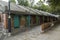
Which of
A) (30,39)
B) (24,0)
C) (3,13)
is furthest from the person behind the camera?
(24,0)

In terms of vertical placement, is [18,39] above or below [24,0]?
below

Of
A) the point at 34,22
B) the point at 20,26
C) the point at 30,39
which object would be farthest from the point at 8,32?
the point at 34,22

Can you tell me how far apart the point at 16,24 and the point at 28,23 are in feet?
14.8

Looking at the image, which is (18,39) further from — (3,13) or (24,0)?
(24,0)

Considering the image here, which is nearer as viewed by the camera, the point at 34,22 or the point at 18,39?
the point at 18,39

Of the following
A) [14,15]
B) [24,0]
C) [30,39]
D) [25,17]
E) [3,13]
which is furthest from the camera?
[24,0]

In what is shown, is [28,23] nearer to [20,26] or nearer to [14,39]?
[20,26]

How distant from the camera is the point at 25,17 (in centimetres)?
2617

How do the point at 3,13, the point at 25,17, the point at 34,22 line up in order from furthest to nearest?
the point at 34,22 < the point at 25,17 < the point at 3,13

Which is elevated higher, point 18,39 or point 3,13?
point 3,13

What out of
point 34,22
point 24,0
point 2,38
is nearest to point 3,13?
point 2,38

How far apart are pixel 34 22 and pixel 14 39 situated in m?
15.0

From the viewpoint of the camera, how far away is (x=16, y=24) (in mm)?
23016

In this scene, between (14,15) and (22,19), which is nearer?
(14,15)
